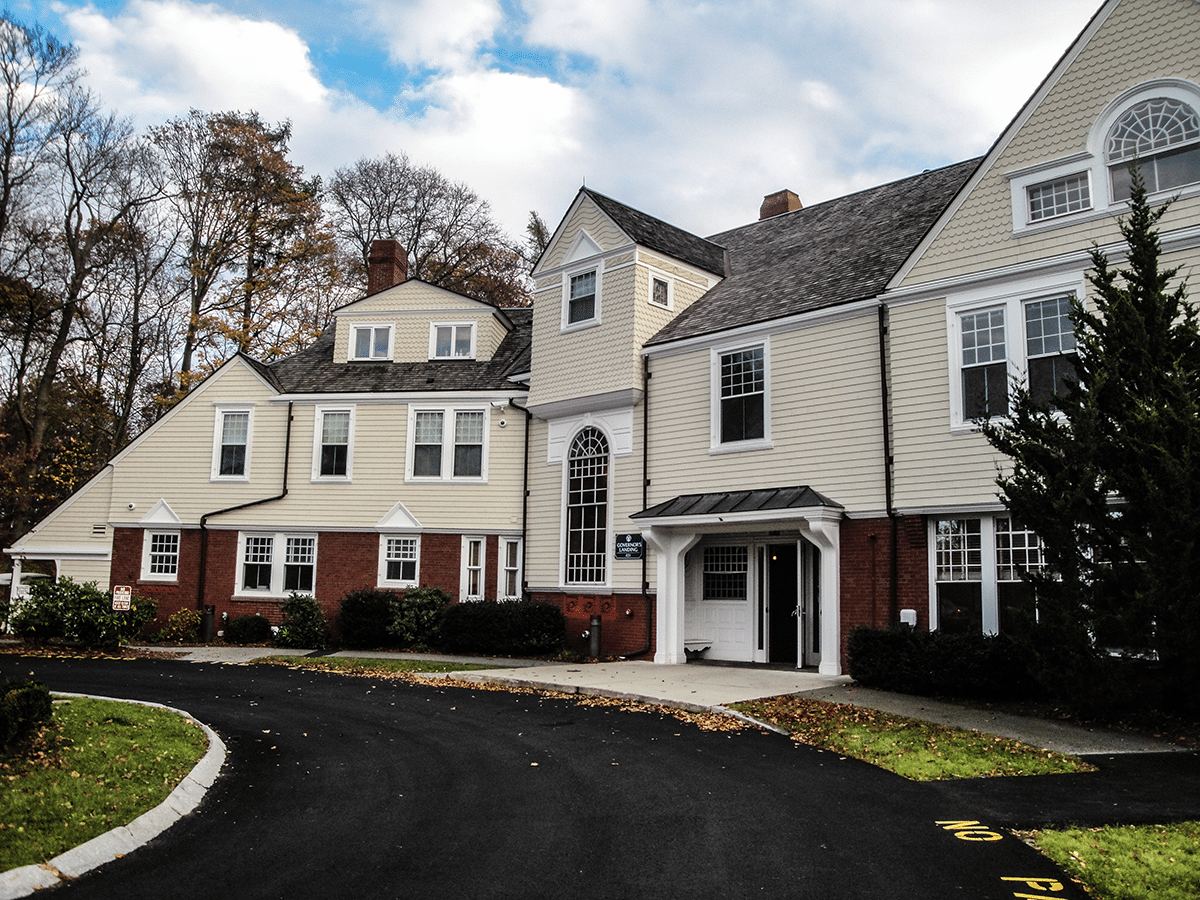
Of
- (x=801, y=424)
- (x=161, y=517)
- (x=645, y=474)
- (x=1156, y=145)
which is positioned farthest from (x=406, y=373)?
(x=1156, y=145)

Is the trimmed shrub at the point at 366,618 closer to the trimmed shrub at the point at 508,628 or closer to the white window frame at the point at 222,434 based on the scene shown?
the trimmed shrub at the point at 508,628

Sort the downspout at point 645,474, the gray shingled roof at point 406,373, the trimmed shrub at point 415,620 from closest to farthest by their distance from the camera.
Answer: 1. the downspout at point 645,474
2. the trimmed shrub at point 415,620
3. the gray shingled roof at point 406,373

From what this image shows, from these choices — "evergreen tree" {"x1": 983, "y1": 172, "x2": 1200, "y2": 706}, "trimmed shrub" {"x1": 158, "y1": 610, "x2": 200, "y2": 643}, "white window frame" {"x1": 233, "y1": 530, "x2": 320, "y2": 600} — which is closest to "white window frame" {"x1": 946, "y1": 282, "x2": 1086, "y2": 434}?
"evergreen tree" {"x1": 983, "y1": 172, "x2": 1200, "y2": 706}

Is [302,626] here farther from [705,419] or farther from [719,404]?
[719,404]

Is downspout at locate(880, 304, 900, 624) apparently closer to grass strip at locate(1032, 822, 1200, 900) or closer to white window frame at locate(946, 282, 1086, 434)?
white window frame at locate(946, 282, 1086, 434)

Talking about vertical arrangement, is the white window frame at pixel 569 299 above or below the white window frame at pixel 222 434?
above

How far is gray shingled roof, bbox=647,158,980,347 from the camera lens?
18219mm

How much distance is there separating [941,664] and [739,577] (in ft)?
20.6

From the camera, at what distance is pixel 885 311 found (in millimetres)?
16641

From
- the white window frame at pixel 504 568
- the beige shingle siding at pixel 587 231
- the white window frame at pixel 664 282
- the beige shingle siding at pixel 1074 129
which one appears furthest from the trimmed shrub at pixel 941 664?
the beige shingle siding at pixel 587 231

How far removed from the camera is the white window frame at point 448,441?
2373 cm

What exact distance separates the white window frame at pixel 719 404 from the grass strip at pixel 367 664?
20.8 ft

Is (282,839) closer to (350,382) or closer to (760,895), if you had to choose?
(760,895)

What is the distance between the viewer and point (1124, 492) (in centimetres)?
1114
